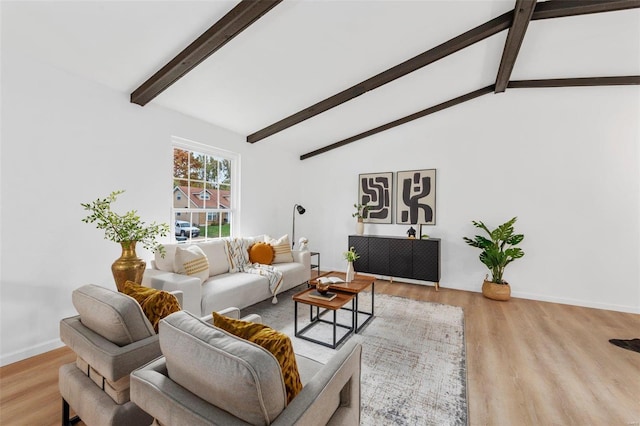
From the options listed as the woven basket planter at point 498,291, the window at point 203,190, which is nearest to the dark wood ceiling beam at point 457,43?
the window at point 203,190

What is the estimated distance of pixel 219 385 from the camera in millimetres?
812

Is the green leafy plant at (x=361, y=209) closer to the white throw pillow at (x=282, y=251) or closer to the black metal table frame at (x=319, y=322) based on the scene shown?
the white throw pillow at (x=282, y=251)

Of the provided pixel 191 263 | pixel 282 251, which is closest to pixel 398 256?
pixel 282 251

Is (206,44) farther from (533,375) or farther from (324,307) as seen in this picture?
(533,375)

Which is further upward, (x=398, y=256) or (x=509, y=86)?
(x=509, y=86)

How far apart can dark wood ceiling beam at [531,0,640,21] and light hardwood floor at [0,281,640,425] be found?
305 cm

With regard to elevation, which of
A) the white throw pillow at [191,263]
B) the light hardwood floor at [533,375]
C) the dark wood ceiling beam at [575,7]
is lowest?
the light hardwood floor at [533,375]

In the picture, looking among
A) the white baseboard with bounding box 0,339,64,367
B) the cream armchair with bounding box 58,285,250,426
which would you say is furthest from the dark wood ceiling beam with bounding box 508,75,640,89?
the white baseboard with bounding box 0,339,64,367

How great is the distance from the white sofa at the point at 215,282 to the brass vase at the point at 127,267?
14.2 inches

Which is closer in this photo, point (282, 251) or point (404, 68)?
point (404, 68)

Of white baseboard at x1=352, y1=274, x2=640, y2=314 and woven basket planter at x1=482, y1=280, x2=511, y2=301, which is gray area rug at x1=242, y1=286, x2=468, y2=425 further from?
white baseboard at x1=352, y1=274, x2=640, y2=314

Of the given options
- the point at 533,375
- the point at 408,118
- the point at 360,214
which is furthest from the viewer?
the point at 360,214

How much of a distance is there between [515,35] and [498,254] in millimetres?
2609

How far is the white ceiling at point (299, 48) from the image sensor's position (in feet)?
6.52
